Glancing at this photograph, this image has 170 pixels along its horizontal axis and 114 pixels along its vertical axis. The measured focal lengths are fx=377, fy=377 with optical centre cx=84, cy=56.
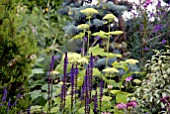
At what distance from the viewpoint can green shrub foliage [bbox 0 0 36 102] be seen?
357cm

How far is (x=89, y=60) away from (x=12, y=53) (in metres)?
0.82

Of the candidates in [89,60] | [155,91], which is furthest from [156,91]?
[89,60]

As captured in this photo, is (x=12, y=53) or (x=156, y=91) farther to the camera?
(x=12, y=53)

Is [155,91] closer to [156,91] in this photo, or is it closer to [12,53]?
[156,91]

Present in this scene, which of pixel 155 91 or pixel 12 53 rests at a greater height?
pixel 12 53

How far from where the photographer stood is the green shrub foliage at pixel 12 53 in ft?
11.7

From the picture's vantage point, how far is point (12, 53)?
3.65 meters

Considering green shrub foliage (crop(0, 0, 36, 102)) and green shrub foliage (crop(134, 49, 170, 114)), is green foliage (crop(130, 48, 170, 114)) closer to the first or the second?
green shrub foliage (crop(134, 49, 170, 114))

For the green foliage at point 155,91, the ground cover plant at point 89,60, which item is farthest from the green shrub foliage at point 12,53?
the green foliage at point 155,91

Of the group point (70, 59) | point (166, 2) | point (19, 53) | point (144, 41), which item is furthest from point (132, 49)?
point (70, 59)

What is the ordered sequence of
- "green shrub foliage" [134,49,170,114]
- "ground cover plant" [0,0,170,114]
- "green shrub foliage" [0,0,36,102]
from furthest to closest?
"green shrub foliage" [0,0,36,102] → "green shrub foliage" [134,49,170,114] → "ground cover plant" [0,0,170,114]

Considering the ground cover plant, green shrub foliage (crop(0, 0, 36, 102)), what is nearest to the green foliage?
the ground cover plant

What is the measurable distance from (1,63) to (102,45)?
5.57 feet

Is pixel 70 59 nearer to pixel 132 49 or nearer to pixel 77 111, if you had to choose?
pixel 77 111
